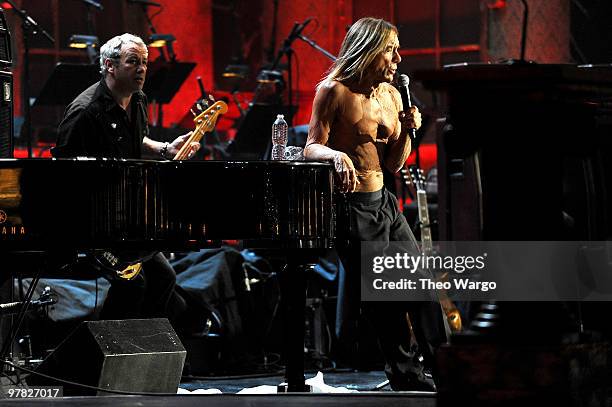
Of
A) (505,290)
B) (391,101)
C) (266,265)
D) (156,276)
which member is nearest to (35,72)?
(266,265)

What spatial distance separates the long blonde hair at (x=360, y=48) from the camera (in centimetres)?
521

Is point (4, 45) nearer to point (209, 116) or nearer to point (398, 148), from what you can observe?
point (209, 116)

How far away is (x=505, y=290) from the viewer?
304 cm

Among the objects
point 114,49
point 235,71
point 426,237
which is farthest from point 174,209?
point 235,71

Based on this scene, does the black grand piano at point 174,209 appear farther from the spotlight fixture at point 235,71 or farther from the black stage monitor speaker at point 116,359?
the spotlight fixture at point 235,71

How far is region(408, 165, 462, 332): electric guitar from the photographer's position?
607 centimetres

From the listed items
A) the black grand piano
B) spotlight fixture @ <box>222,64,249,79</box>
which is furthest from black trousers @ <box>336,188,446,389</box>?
spotlight fixture @ <box>222,64,249,79</box>

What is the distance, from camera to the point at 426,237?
7051 mm

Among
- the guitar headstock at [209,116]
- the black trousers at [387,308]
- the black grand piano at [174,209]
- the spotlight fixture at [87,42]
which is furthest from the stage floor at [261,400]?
the spotlight fixture at [87,42]

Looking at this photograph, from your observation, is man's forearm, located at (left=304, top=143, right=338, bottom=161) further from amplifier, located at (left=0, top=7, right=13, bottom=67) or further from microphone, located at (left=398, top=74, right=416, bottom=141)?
amplifier, located at (left=0, top=7, right=13, bottom=67)

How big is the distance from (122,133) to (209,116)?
47cm

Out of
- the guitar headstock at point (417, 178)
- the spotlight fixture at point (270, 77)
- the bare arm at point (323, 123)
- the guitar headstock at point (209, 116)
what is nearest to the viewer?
the bare arm at point (323, 123)

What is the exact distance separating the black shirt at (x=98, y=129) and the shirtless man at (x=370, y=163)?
1.21m

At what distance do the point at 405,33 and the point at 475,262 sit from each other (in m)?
5.95
